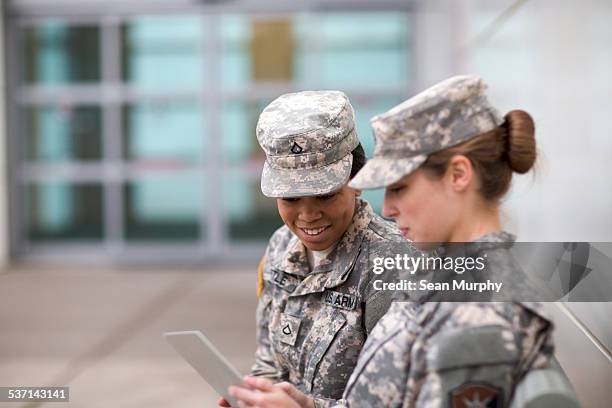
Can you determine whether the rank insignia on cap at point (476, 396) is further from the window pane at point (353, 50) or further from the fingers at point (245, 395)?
the window pane at point (353, 50)

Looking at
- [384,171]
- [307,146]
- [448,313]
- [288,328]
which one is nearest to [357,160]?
[307,146]

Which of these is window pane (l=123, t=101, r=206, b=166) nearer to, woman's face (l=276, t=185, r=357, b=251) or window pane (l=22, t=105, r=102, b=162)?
window pane (l=22, t=105, r=102, b=162)

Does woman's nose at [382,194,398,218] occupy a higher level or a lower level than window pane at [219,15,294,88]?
lower

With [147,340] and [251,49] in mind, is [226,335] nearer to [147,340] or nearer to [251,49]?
[147,340]

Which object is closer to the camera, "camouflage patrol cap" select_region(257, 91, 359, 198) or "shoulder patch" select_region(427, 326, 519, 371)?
"shoulder patch" select_region(427, 326, 519, 371)

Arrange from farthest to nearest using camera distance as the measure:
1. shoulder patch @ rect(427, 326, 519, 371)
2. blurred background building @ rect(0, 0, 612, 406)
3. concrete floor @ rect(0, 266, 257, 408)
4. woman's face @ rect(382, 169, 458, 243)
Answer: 1. blurred background building @ rect(0, 0, 612, 406)
2. concrete floor @ rect(0, 266, 257, 408)
3. woman's face @ rect(382, 169, 458, 243)
4. shoulder patch @ rect(427, 326, 519, 371)

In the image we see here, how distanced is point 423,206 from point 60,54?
784 cm

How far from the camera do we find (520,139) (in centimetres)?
122

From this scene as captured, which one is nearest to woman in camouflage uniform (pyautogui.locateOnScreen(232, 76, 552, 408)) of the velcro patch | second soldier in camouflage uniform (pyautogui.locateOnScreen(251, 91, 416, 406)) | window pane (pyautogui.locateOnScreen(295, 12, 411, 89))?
second soldier in camouflage uniform (pyautogui.locateOnScreen(251, 91, 416, 406))

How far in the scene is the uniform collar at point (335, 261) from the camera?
1774 millimetres

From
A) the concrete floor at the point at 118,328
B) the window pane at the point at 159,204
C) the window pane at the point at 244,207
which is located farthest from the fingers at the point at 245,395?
the window pane at the point at 159,204

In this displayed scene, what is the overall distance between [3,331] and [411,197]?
4765mm

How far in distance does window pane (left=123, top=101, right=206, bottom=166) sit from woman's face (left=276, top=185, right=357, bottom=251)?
6742mm

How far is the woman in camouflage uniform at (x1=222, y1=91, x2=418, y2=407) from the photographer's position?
1.70m
